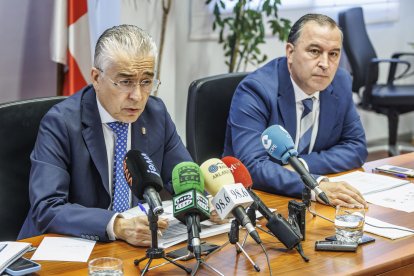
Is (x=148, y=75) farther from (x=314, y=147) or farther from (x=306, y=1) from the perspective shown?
(x=306, y=1)

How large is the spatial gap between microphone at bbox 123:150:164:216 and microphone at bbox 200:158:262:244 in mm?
155

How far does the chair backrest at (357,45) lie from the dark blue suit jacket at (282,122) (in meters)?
2.51

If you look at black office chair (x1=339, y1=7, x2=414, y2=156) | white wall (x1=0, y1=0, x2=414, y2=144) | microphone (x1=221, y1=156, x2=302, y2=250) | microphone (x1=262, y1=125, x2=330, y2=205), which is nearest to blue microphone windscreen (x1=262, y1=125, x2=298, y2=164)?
microphone (x1=262, y1=125, x2=330, y2=205)

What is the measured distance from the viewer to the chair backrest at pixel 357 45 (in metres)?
5.78

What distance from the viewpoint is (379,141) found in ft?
22.6

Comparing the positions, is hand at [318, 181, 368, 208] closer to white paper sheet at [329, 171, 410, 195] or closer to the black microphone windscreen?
white paper sheet at [329, 171, 410, 195]

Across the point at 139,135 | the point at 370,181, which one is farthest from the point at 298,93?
the point at 139,135

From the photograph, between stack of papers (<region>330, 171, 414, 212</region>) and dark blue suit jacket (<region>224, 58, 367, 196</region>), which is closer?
stack of papers (<region>330, 171, 414, 212</region>)

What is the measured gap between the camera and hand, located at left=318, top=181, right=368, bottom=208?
2480 mm

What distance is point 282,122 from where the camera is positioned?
3082mm

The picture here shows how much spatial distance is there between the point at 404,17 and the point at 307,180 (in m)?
5.05

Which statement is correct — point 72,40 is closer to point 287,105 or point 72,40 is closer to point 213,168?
point 287,105

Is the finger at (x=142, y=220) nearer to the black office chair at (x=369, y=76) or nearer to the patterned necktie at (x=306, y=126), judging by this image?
the patterned necktie at (x=306, y=126)

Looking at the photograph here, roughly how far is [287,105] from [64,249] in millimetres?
1341
